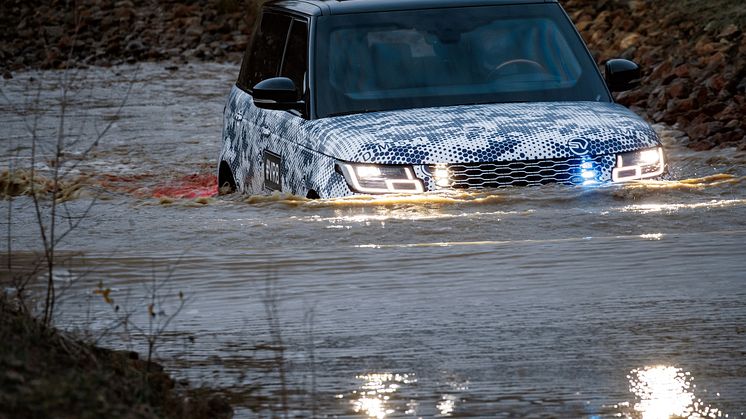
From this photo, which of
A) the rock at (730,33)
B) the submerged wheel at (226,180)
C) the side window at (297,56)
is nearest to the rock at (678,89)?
the rock at (730,33)

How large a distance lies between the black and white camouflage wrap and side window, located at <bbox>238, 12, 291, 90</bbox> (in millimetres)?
869

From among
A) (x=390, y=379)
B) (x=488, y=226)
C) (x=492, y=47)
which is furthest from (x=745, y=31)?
(x=390, y=379)

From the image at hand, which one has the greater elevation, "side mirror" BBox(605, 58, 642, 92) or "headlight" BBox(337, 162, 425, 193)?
"side mirror" BBox(605, 58, 642, 92)

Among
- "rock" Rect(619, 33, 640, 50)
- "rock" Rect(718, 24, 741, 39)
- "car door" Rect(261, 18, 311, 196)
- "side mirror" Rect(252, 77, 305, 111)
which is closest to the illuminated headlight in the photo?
"car door" Rect(261, 18, 311, 196)

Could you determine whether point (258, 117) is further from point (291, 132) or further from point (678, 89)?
point (678, 89)

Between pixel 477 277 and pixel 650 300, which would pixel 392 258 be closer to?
pixel 477 277

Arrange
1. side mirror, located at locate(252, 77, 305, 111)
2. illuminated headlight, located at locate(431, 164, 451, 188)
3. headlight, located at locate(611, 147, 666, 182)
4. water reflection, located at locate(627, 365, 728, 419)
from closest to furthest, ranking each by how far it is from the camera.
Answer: water reflection, located at locate(627, 365, 728, 419) < illuminated headlight, located at locate(431, 164, 451, 188) < headlight, located at locate(611, 147, 666, 182) < side mirror, located at locate(252, 77, 305, 111)

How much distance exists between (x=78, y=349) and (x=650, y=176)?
3.97 m

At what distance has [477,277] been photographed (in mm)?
6270

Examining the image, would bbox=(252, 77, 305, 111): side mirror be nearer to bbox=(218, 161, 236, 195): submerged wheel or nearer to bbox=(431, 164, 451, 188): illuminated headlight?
bbox=(431, 164, 451, 188): illuminated headlight

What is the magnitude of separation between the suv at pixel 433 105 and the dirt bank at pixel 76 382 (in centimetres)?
279

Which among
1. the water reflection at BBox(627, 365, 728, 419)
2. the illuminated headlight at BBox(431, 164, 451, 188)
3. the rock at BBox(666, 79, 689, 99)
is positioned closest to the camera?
the water reflection at BBox(627, 365, 728, 419)

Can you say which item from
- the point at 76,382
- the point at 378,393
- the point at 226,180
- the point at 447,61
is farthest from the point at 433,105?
the point at 76,382

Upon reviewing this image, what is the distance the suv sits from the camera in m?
7.59
